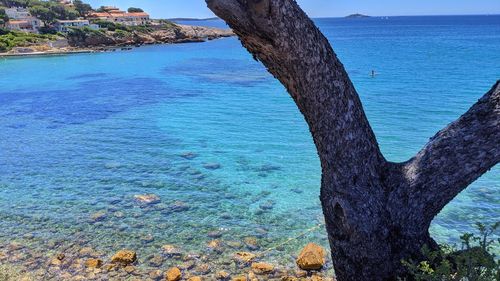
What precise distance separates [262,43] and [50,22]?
121995 mm

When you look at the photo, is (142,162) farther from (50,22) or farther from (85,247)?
(50,22)

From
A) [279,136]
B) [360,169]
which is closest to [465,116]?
[360,169]

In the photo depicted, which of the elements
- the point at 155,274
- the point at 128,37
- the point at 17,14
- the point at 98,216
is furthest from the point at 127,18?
the point at 155,274

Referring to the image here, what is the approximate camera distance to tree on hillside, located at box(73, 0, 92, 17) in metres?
140

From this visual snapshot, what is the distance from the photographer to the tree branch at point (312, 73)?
3.95 meters

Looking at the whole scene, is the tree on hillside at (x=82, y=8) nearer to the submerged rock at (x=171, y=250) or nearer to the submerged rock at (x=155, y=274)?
the submerged rock at (x=171, y=250)

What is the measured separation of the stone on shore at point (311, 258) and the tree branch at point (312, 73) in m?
3.93

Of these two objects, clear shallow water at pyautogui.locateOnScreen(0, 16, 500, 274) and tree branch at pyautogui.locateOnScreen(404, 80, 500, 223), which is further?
clear shallow water at pyautogui.locateOnScreen(0, 16, 500, 274)

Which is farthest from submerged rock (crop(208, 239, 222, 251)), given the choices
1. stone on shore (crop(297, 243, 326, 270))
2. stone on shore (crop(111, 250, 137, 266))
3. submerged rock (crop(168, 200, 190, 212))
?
submerged rock (crop(168, 200, 190, 212))

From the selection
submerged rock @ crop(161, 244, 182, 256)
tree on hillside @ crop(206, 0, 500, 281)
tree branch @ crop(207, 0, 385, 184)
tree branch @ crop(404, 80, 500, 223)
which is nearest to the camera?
tree branch @ crop(207, 0, 385, 184)

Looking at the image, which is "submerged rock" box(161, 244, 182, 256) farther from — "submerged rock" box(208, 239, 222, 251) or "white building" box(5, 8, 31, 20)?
"white building" box(5, 8, 31, 20)

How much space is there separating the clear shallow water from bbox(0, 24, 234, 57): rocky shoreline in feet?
145

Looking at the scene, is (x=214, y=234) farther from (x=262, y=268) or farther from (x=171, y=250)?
(x=262, y=268)

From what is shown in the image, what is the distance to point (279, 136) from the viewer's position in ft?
62.2
